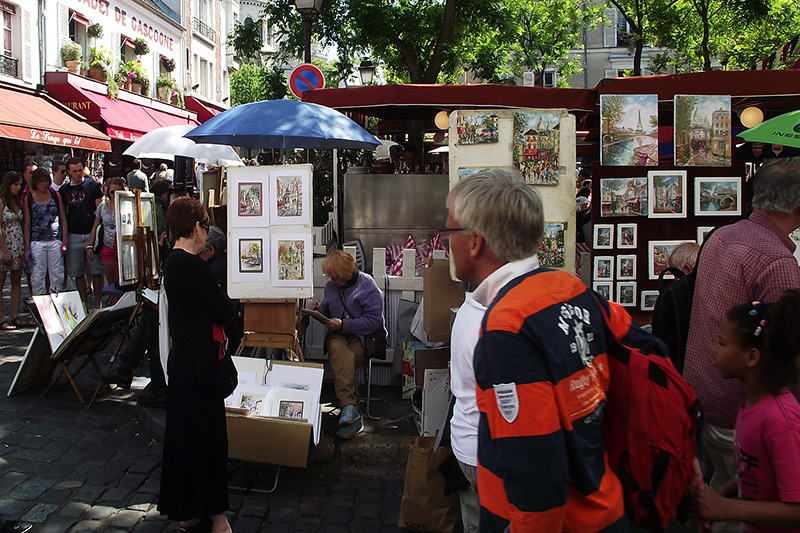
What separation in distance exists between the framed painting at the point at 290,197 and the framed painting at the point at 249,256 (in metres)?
0.17

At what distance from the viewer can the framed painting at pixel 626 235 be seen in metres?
5.00

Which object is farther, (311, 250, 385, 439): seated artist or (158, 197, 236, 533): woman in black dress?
(311, 250, 385, 439): seated artist

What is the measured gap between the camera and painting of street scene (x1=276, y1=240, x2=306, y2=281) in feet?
17.1

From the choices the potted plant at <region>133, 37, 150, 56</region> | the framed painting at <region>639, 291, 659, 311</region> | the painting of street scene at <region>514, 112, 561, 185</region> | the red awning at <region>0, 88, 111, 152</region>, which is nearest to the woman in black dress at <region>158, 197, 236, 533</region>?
the painting of street scene at <region>514, 112, 561, 185</region>

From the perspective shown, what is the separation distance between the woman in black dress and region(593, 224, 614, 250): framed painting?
2746 millimetres

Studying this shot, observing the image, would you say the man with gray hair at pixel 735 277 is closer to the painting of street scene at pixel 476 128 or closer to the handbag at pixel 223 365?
the painting of street scene at pixel 476 128

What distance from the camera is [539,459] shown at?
1489mm

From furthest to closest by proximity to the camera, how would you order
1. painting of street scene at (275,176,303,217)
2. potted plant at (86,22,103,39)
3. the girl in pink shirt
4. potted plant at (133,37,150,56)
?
potted plant at (133,37,150,56) → potted plant at (86,22,103,39) → painting of street scene at (275,176,303,217) → the girl in pink shirt

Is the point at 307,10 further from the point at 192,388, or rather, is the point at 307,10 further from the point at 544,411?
the point at 544,411

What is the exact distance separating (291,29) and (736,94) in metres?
12.2

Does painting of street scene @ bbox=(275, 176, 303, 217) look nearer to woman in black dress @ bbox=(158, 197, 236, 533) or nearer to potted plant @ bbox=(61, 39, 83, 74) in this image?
woman in black dress @ bbox=(158, 197, 236, 533)

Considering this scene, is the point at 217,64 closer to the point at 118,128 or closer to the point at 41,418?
the point at 118,128

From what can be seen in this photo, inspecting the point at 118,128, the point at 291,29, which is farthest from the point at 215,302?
the point at 118,128

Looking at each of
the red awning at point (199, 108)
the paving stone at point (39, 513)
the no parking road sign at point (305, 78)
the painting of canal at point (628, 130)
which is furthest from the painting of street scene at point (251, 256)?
the red awning at point (199, 108)
